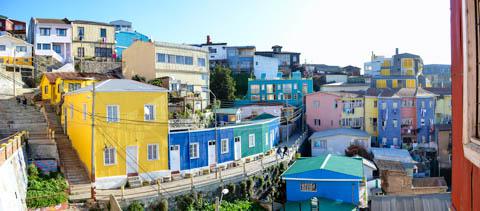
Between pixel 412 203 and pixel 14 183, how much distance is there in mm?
18359

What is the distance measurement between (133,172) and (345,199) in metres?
13.6

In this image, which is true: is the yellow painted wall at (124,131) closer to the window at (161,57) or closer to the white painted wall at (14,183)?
the white painted wall at (14,183)

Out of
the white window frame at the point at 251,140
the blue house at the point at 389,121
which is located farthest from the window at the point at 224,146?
the blue house at the point at 389,121

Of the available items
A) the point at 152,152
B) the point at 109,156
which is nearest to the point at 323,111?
the point at 152,152

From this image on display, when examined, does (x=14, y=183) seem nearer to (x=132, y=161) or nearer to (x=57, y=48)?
(x=132, y=161)

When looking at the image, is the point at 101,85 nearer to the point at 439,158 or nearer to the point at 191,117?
the point at 191,117

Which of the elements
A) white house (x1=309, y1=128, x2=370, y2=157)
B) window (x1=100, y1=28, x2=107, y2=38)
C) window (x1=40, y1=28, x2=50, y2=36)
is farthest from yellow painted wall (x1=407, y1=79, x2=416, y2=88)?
window (x1=40, y1=28, x2=50, y2=36)

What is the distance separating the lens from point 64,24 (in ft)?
152

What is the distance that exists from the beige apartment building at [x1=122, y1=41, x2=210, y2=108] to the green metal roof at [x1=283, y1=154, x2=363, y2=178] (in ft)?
41.6

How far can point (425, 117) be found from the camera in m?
46.9

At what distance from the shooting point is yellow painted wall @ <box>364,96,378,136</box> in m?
47.8

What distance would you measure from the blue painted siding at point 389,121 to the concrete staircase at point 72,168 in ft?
114

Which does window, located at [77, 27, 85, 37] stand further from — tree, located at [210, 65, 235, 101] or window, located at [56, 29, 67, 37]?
tree, located at [210, 65, 235, 101]

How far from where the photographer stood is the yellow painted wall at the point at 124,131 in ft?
73.7
